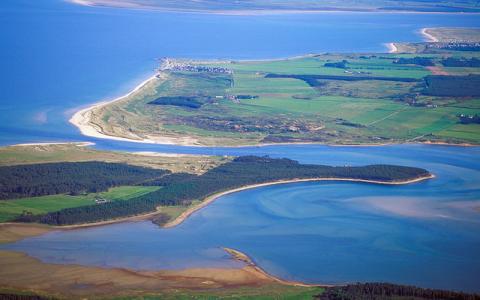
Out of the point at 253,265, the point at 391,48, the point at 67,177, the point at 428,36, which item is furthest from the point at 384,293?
the point at 428,36

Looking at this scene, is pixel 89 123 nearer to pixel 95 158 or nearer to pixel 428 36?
pixel 95 158

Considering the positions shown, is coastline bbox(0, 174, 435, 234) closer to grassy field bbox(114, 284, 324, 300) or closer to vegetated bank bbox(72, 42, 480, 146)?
grassy field bbox(114, 284, 324, 300)

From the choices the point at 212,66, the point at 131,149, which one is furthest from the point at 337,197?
the point at 212,66

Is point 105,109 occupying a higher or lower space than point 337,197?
higher

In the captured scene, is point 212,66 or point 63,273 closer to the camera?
point 63,273

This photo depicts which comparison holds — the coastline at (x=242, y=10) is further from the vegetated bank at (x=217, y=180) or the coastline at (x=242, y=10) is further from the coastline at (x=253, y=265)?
the coastline at (x=253, y=265)

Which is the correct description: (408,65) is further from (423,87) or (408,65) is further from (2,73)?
(2,73)

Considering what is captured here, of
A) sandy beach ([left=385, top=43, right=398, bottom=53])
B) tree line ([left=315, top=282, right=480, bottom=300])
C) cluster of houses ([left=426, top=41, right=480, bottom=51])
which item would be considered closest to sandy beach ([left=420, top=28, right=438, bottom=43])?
cluster of houses ([left=426, top=41, right=480, bottom=51])
